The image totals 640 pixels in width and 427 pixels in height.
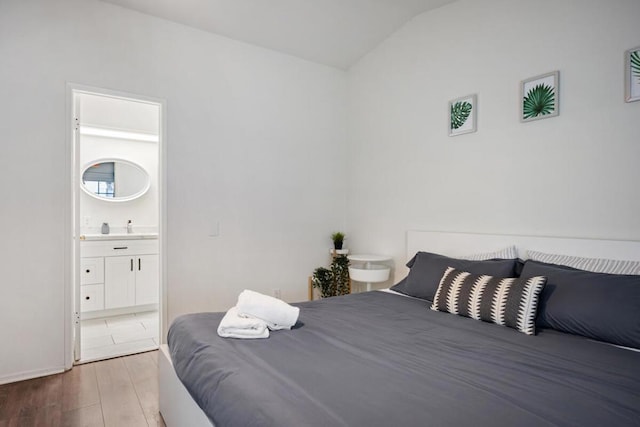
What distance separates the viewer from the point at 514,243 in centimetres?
253

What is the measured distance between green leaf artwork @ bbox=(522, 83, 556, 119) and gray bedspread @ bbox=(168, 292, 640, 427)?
1.43 meters

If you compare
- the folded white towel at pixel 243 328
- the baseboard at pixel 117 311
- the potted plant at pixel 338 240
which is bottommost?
the baseboard at pixel 117 311

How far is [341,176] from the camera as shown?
425 centimetres

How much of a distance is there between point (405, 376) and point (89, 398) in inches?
84.0

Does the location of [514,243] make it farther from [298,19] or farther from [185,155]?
[185,155]

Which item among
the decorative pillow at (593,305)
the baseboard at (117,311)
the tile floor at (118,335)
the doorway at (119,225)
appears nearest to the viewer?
the decorative pillow at (593,305)

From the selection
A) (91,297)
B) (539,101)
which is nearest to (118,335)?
(91,297)

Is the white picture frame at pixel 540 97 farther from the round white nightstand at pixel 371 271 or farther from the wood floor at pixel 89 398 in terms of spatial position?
the wood floor at pixel 89 398

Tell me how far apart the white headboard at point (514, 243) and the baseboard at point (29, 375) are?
9.71 ft

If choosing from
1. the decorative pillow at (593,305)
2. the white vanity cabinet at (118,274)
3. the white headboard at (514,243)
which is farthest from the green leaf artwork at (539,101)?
the white vanity cabinet at (118,274)

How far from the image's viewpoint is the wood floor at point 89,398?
209cm

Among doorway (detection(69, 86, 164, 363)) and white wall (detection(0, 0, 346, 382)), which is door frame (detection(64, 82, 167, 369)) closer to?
white wall (detection(0, 0, 346, 382))

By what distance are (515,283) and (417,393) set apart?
3.59 feet

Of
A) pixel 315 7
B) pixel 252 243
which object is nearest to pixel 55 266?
pixel 252 243
